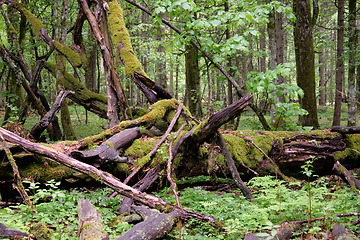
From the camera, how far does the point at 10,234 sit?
224cm

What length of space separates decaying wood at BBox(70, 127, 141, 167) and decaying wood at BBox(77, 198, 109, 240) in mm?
1060

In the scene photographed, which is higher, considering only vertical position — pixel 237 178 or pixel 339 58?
pixel 339 58

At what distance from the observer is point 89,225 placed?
2545 millimetres

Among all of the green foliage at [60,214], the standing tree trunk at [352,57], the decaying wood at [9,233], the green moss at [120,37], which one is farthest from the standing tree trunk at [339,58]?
the decaying wood at [9,233]

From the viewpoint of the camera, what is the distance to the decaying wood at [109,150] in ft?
12.7

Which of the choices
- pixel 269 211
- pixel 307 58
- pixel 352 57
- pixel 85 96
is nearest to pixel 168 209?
pixel 269 211

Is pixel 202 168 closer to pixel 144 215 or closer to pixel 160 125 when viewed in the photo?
pixel 160 125

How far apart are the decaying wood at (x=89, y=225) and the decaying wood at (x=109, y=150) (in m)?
1.06

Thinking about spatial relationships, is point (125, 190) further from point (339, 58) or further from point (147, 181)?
point (339, 58)

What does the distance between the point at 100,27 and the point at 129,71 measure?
1335 mm

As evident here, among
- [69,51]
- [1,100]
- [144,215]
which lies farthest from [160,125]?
[1,100]

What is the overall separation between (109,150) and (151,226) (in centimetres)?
196

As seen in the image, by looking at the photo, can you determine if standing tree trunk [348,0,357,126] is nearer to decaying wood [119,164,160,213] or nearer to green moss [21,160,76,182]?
decaying wood [119,164,160,213]

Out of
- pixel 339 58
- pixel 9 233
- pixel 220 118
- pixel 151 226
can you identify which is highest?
pixel 339 58
